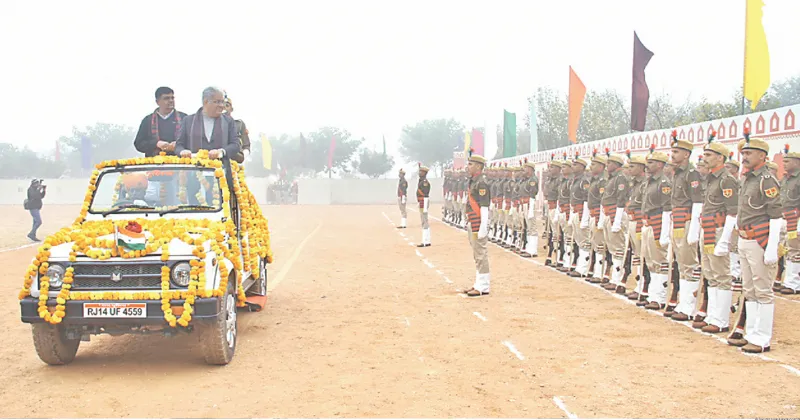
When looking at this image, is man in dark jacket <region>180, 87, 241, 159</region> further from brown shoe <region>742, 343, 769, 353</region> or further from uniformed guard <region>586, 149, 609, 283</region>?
uniformed guard <region>586, 149, 609, 283</region>

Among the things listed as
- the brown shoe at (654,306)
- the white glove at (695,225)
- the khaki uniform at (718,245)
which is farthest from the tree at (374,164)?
the khaki uniform at (718,245)

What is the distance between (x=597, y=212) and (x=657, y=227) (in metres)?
2.95

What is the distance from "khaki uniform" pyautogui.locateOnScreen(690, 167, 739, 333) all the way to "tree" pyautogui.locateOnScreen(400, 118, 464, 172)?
3974 inches

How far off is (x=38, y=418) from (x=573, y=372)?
190 inches

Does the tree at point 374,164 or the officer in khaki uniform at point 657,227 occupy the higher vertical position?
the tree at point 374,164

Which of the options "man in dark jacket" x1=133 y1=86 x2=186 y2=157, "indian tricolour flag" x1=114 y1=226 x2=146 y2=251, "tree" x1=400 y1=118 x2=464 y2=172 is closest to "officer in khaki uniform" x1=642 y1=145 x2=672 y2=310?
A: "man in dark jacket" x1=133 y1=86 x2=186 y2=157

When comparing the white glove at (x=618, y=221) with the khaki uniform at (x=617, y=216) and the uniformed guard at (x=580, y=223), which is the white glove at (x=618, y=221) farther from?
the uniformed guard at (x=580, y=223)

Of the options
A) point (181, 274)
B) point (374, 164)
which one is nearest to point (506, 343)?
point (181, 274)

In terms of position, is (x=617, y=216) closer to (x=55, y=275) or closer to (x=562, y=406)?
(x=562, y=406)

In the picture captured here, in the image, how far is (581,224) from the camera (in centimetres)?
1444

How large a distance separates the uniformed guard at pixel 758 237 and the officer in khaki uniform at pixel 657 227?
7.61ft

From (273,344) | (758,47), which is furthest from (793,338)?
(758,47)

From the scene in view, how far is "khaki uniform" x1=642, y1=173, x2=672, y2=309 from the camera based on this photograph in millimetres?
10883

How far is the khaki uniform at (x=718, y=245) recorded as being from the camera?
29.6 ft
